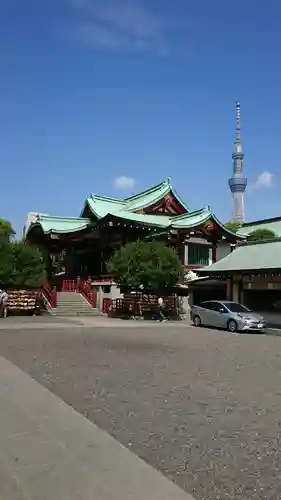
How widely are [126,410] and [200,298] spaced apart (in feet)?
91.8

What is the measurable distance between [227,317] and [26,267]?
12947 mm

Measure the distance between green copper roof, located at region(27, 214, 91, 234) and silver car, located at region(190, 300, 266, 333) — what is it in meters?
17.1

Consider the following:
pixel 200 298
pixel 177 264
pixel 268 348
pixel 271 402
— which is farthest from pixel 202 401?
pixel 200 298

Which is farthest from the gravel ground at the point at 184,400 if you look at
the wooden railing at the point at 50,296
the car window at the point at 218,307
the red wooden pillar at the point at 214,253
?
the red wooden pillar at the point at 214,253

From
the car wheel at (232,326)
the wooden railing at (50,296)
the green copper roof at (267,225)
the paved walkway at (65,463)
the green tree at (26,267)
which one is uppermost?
the green copper roof at (267,225)

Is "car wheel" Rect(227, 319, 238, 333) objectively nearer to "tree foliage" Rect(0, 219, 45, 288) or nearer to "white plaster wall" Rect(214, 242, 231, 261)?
"tree foliage" Rect(0, 219, 45, 288)

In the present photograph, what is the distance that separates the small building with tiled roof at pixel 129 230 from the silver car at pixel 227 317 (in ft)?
39.6

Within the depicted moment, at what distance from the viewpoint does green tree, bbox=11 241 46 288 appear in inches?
1273

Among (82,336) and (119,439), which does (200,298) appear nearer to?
(82,336)

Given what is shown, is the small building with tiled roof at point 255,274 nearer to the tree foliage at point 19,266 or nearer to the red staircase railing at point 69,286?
the tree foliage at point 19,266

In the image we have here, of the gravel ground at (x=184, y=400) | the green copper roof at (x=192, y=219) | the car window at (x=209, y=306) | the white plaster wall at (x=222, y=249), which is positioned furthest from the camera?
the white plaster wall at (x=222, y=249)

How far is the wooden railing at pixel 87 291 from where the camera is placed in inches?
1474

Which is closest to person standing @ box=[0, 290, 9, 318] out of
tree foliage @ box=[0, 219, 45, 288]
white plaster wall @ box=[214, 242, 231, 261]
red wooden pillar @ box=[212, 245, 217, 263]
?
tree foliage @ box=[0, 219, 45, 288]

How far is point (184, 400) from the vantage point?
357 inches
